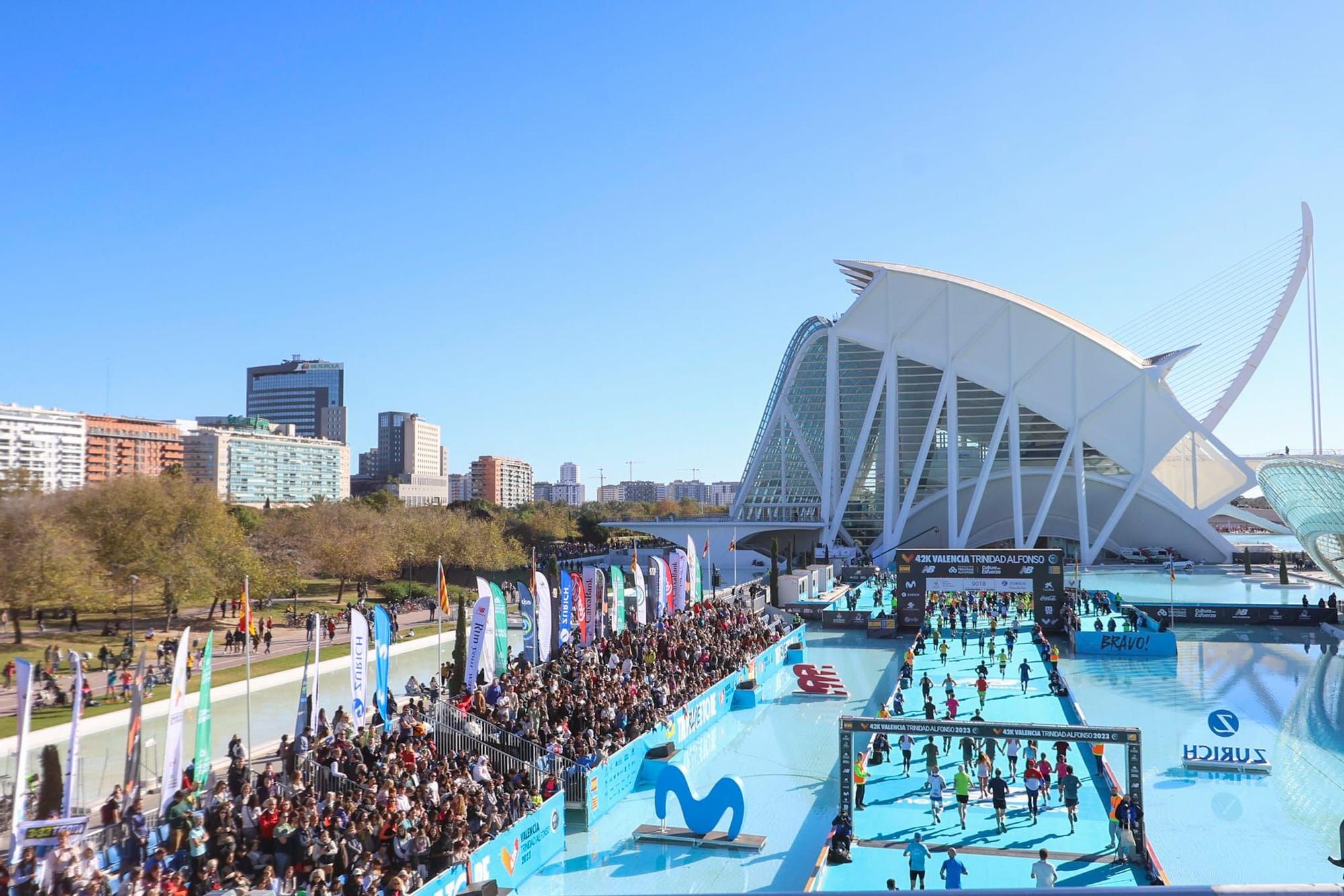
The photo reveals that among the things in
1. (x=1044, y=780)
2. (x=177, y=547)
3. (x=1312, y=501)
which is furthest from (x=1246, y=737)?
→ (x=177, y=547)

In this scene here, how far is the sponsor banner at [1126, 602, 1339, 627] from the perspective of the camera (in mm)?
34969

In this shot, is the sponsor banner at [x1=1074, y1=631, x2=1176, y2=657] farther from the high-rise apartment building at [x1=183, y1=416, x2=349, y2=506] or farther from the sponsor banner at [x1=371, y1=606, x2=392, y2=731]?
the high-rise apartment building at [x1=183, y1=416, x2=349, y2=506]

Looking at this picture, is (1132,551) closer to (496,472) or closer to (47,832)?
(47,832)

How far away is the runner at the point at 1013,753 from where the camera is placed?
16.1m

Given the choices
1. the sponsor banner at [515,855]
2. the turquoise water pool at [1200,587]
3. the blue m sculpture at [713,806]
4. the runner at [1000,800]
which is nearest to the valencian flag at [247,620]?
the sponsor banner at [515,855]

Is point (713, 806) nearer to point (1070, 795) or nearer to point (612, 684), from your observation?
point (1070, 795)

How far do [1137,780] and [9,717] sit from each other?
20630mm

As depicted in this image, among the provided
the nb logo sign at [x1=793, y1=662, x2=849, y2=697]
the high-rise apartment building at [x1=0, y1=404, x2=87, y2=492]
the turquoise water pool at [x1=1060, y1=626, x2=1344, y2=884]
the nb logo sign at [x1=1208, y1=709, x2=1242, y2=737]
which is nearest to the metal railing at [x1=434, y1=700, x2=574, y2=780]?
the turquoise water pool at [x1=1060, y1=626, x2=1344, y2=884]

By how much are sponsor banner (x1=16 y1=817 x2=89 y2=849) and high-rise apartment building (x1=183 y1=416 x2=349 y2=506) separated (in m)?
110

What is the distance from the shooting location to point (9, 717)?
751 inches

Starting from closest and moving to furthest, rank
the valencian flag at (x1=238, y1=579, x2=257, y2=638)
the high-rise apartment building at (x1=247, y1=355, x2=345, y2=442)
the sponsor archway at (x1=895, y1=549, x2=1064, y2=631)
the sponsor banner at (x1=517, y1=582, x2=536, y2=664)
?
the valencian flag at (x1=238, y1=579, x2=257, y2=638) → the sponsor banner at (x1=517, y1=582, x2=536, y2=664) → the sponsor archway at (x1=895, y1=549, x2=1064, y2=631) → the high-rise apartment building at (x1=247, y1=355, x2=345, y2=442)

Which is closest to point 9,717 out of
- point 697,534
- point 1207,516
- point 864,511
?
point 697,534

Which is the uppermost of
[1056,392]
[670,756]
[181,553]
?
[1056,392]

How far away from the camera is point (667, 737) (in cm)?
1831
